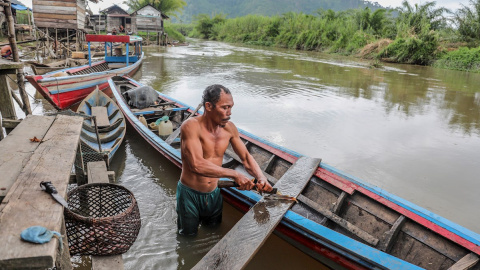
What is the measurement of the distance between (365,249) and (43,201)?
2.29 metres

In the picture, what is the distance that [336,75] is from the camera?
16.2 metres

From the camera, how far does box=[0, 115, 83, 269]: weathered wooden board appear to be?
1226mm

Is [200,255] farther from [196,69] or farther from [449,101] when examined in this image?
[196,69]

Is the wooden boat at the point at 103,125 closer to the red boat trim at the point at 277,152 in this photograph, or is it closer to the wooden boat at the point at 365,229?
the red boat trim at the point at 277,152

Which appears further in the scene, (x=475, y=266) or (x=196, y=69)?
(x=196, y=69)

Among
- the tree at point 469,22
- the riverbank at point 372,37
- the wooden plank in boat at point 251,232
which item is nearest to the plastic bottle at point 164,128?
the wooden plank in boat at point 251,232

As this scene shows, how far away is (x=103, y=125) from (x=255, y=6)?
13016 centimetres

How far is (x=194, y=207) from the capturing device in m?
2.99

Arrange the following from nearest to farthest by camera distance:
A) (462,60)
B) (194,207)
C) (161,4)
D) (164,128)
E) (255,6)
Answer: (194,207) < (164,128) < (462,60) < (161,4) < (255,6)

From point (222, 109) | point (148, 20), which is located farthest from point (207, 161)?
point (148, 20)

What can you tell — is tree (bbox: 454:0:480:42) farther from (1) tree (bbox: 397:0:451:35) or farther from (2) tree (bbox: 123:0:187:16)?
(2) tree (bbox: 123:0:187:16)

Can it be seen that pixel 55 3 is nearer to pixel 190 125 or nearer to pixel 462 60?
pixel 190 125

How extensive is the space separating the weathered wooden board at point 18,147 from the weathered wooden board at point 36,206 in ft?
0.20

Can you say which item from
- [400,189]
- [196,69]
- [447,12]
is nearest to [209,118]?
[400,189]
